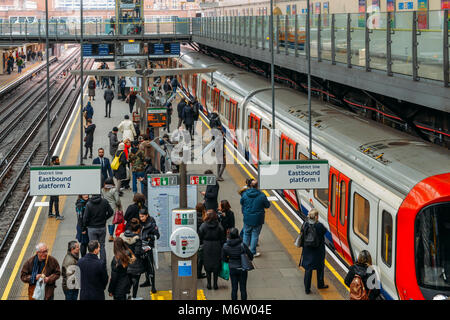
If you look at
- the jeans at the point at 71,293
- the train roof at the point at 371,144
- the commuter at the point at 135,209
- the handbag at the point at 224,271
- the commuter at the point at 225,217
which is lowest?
the handbag at the point at 224,271

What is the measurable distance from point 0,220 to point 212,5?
52.4 meters

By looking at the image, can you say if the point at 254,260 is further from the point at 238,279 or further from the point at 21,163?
the point at 21,163

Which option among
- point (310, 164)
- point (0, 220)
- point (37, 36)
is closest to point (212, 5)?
point (37, 36)

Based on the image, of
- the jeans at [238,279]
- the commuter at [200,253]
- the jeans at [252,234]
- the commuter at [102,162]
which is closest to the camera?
the jeans at [238,279]

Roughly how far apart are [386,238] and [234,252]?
220cm

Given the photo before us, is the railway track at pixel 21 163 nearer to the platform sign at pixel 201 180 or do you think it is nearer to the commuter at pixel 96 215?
the commuter at pixel 96 215

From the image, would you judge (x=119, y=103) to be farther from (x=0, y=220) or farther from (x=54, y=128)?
(x=0, y=220)

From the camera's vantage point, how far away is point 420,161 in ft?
34.7

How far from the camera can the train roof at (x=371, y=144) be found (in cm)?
1035

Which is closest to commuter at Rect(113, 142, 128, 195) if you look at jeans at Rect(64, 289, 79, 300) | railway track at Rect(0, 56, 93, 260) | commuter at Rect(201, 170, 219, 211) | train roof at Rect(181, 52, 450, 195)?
railway track at Rect(0, 56, 93, 260)

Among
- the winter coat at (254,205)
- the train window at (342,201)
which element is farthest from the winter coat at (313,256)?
the winter coat at (254,205)

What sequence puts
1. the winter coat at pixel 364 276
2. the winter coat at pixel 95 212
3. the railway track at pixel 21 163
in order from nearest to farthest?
the winter coat at pixel 364 276
the winter coat at pixel 95 212
the railway track at pixel 21 163

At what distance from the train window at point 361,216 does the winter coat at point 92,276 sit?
14.0 ft

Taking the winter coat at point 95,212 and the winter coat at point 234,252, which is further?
the winter coat at point 95,212
